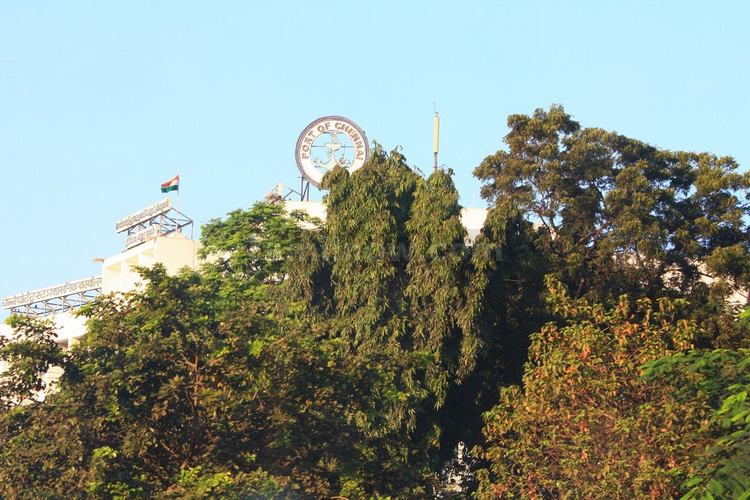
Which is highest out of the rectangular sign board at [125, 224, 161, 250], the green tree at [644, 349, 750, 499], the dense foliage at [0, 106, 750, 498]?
the rectangular sign board at [125, 224, 161, 250]

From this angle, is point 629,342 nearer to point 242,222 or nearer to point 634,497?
point 634,497

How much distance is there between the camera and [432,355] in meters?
22.6

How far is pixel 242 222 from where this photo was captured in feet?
110

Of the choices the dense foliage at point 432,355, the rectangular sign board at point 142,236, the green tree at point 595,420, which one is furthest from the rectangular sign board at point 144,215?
the green tree at point 595,420

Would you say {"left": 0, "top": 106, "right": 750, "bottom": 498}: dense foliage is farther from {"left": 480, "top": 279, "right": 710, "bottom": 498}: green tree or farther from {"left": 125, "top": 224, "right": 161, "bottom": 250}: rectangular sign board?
{"left": 125, "top": 224, "right": 161, "bottom": 250}: rectangular sign board

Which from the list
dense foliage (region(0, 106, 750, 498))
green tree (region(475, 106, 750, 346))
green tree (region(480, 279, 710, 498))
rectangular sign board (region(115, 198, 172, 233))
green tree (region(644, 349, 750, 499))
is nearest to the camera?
green tree (region(644, 349, 750, 499))

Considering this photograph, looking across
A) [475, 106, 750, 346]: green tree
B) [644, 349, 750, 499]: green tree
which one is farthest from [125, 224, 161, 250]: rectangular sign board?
[644, 349, 750, 499]: green tree

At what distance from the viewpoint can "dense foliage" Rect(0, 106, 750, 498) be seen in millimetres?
16547

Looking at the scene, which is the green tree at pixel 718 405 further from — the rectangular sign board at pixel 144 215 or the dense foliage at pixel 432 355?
the rectangular sign board at pixel 144 215

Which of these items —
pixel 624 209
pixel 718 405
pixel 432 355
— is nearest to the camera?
pixel 718 405

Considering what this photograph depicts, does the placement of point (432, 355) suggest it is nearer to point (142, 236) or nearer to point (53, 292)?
point (142, 236)

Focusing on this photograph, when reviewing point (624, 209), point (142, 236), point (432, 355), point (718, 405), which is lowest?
point (718, 405)

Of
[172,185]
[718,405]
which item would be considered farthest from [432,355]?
[172,185]

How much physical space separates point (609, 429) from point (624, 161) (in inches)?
467
